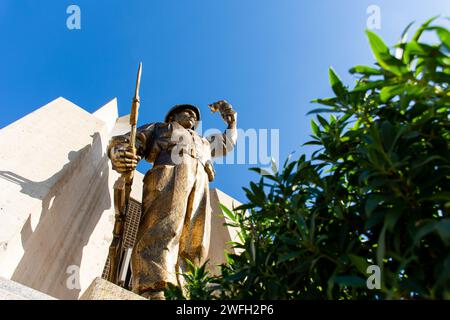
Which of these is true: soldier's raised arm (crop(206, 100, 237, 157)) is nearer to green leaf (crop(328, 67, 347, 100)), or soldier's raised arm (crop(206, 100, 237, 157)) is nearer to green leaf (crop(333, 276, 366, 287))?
green leaf (crop(328, 67, 347, 100))

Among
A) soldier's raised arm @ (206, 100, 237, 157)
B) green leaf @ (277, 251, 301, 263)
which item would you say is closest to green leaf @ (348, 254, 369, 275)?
green leaf @ (277, 251, 301, 263)

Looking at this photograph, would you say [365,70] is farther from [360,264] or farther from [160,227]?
[160,227]

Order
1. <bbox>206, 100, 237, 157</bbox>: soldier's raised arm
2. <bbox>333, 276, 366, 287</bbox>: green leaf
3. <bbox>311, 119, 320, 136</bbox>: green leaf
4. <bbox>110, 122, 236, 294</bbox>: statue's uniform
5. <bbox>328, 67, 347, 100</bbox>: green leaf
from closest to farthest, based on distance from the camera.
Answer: <bbox>333, 276, 366, 287</bbox>: green leaf, <bbox>328, 67, 347, 100</bbox>: green leaf, <bbox>311, 119, 320, 136</bbox>: green leaf, <bbox>110, 122, 236, 294</bbox>: statue's uniform, <bbox>206, 100, 237, 157</bbox>: soldier's raised arm

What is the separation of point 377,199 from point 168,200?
3093mm

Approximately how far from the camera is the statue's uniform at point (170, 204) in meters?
4.07

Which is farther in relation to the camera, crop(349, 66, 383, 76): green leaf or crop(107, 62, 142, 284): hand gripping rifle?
Answer: crop(107, 62, 142, 284): hand gripping rifle

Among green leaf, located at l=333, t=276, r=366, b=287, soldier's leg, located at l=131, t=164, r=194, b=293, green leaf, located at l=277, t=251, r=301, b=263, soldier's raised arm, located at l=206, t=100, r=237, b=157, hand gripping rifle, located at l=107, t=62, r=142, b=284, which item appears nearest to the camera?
green leaf, located at l=333, t=276, r=366, b=287

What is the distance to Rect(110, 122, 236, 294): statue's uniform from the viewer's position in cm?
407

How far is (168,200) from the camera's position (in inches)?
178

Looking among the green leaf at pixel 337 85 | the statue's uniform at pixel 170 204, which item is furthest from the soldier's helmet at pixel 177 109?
the green leaf at pixel 337 85

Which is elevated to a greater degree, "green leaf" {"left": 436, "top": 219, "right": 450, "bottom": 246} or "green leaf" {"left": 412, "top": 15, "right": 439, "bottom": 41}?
"green leaf" {"left": 412, "top": 15, "right": 439, "bottom": 41}

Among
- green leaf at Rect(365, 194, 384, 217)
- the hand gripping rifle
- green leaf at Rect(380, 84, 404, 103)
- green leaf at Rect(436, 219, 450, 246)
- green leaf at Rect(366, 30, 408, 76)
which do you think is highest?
the hand gripping rifle
